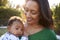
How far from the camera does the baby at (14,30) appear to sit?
5.62 ft

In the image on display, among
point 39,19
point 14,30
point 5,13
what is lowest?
point 5,13

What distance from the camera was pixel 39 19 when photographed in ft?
5.32

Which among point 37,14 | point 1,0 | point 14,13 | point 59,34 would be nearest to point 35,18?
point 37,14

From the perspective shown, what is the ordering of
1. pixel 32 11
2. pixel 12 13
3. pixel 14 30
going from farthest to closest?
pixel 12 13
pixel 14 30
pixel 32 11

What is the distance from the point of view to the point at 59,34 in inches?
258

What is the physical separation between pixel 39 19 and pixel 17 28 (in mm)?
240

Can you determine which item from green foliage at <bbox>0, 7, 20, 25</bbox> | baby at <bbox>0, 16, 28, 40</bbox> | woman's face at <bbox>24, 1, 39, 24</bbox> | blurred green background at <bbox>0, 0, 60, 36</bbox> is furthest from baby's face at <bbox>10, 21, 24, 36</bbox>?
green foliage at <bbox>0, 7, 20, 25</bbox>

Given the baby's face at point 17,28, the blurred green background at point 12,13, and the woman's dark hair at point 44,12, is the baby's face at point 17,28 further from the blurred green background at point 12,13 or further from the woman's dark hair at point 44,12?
the blurred green background at point 12,13

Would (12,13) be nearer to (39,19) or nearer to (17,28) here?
(17,28)

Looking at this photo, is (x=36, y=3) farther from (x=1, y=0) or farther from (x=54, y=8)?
(x=1, y=0)

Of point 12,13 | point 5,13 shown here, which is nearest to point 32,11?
point 12,13

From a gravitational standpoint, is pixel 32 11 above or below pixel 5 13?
above

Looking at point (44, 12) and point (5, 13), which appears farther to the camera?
point (5, 13)

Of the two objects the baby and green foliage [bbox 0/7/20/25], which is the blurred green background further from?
the baby
